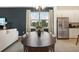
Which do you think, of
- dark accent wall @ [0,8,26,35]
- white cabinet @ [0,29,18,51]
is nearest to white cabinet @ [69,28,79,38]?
white cabinet @ [0,29,18,51]

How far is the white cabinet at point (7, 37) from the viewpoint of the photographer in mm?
3900

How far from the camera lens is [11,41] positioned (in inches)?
172

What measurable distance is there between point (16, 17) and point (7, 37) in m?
0.93

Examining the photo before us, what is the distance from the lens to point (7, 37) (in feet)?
13.9

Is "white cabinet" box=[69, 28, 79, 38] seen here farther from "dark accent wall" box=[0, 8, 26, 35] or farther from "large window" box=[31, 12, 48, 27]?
"dark accent wall" box=[0, 8, 26, 35]

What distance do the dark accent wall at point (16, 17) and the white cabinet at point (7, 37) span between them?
0.96ft

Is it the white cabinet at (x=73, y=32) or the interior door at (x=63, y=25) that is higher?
the interior door at (x=63, y=25)

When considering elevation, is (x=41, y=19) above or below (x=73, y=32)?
above

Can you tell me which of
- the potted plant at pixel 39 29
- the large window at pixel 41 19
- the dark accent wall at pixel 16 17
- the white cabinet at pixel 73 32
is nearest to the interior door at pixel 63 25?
the white cabinet at pixel 73 32

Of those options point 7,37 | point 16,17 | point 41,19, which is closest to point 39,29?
point 41,19

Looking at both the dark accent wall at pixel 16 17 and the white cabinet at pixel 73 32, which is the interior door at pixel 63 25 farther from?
the dark accent wall at pixel 16 17

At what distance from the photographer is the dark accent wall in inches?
136

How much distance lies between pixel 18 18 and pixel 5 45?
1.11m

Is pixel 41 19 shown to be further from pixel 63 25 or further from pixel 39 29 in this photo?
pixel 63 25
